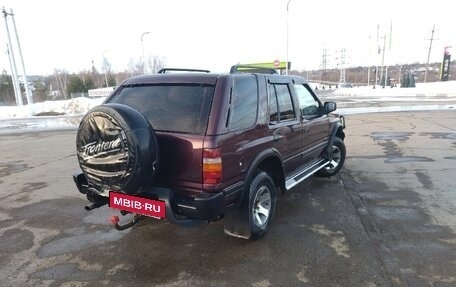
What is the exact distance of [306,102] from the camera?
5211 mm

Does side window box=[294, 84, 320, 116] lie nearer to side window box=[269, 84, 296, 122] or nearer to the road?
side window box=[269, 84, 296, 122]

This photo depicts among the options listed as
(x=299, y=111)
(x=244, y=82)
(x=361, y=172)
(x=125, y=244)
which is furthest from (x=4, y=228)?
(x=361, y=172)

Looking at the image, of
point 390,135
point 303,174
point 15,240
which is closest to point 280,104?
point 303,174

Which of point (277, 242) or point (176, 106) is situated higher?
point (176, 106)

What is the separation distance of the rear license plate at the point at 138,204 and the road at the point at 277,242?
1.92ft

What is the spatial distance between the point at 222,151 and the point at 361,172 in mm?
4285

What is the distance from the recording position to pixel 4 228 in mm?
4594

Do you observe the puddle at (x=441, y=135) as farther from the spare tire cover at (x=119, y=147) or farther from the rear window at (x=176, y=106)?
the spare tire cover at (x=119, y=147)

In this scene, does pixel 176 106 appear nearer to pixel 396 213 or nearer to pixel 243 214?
pixel 243 214

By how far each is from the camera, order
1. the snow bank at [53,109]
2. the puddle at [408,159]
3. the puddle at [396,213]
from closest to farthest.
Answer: the puddle at [396,213]
the puddle at [408,159]
the snow bank at [53,109]

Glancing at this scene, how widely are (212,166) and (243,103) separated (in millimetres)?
834

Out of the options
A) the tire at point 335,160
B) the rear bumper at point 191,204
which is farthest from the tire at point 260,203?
the tire at point 335,160

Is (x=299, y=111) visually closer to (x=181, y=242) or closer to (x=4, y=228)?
(x=181, y=242)

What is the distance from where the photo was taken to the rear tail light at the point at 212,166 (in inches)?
125
